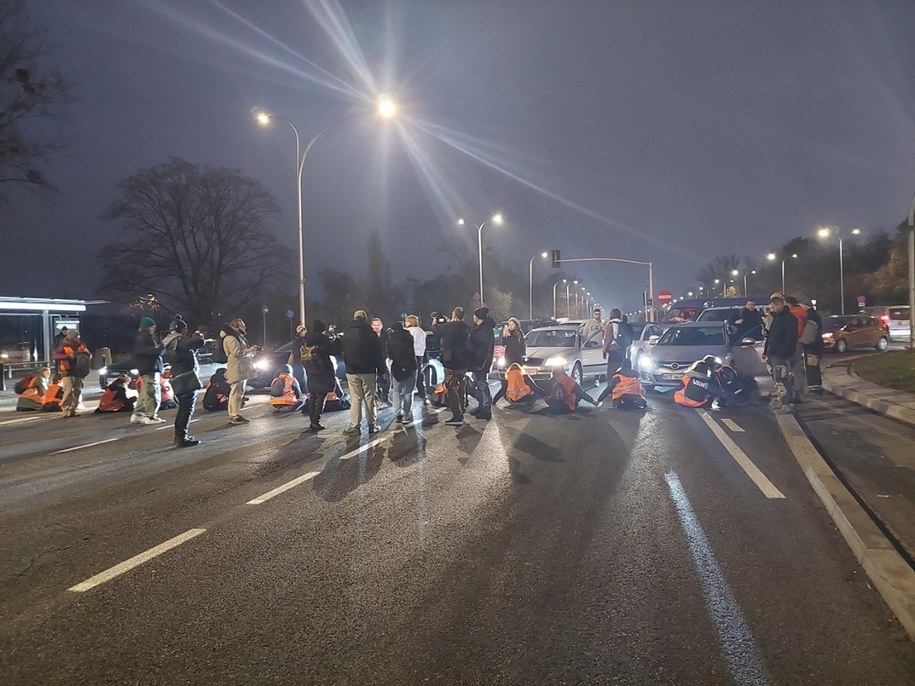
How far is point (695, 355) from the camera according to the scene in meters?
14.7

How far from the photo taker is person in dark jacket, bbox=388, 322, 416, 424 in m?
11.4

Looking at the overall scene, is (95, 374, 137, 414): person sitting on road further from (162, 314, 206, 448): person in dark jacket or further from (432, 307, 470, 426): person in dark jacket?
(432, 307, 470, 426): person in dark jacket

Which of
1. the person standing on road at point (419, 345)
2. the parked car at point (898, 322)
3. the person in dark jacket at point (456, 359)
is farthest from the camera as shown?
the parked car at point (898, 322)

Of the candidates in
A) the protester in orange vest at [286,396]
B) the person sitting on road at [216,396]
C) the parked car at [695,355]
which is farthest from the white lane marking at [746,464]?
the person sitting on road at [216,396]

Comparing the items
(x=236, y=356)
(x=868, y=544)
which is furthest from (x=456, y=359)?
(x=868, y=544)

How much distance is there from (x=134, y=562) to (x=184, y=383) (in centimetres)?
523

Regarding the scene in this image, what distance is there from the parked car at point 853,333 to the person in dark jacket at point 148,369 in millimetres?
24902

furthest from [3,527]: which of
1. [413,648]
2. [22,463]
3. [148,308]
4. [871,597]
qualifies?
[148,308]

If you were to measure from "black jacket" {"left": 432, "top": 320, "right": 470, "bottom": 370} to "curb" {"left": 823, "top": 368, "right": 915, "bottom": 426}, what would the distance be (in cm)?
704

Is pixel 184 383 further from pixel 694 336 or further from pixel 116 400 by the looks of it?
pixel 694 336

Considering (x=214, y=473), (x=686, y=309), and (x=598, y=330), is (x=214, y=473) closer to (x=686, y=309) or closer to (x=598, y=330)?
(x=598, y=330)

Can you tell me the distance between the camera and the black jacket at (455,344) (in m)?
11.8

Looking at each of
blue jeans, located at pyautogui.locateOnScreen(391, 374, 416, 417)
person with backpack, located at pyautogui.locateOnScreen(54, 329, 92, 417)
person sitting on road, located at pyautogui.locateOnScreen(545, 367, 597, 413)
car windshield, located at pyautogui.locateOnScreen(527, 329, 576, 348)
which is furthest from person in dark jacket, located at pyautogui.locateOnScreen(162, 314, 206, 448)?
car windshield, located at pyautogui.locateOnScreen(527, 329, 576, 348)

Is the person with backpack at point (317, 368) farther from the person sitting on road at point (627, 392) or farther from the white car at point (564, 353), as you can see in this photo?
the white car at point (564, 353)
